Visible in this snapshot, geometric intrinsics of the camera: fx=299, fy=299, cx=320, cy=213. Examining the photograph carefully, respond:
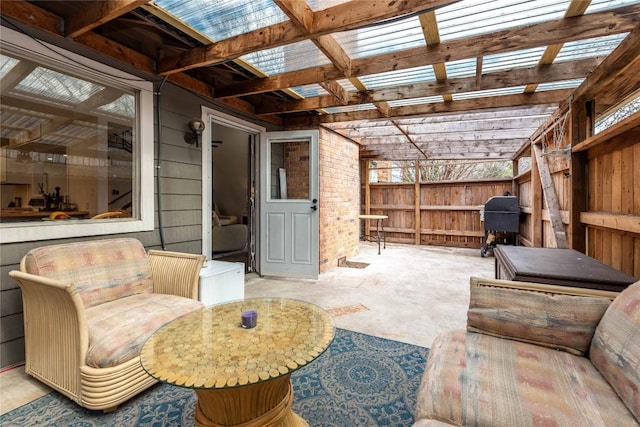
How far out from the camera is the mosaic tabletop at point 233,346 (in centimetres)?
114

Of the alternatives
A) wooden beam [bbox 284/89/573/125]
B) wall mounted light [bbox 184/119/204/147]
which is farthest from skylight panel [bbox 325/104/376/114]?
wall mounted light [bbox 184/119/204/147]

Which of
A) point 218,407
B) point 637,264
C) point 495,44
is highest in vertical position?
point 495,44

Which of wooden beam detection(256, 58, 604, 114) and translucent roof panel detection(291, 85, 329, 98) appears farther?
translucent roof panel detection(291, 85, 329, 98)

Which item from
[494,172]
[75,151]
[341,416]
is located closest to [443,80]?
[341,416]

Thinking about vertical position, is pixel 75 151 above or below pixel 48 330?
above

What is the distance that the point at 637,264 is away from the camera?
2002 millimetres

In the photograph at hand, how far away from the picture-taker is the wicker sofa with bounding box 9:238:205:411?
160cm

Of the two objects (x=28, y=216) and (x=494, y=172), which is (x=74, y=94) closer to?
(x=28, y=216)

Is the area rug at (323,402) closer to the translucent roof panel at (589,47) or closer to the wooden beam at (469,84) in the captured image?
the wooden beam at (469,84)

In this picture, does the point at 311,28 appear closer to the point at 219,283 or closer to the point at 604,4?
the point at 604,4

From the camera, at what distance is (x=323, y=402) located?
5.55 ft

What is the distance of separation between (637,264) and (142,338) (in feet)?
10.4

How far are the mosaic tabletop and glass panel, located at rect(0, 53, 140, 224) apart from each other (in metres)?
1.70

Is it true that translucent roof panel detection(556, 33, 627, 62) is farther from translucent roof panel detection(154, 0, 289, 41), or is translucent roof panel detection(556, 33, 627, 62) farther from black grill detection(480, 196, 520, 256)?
black grill detection(480, 196, 520, 256)
